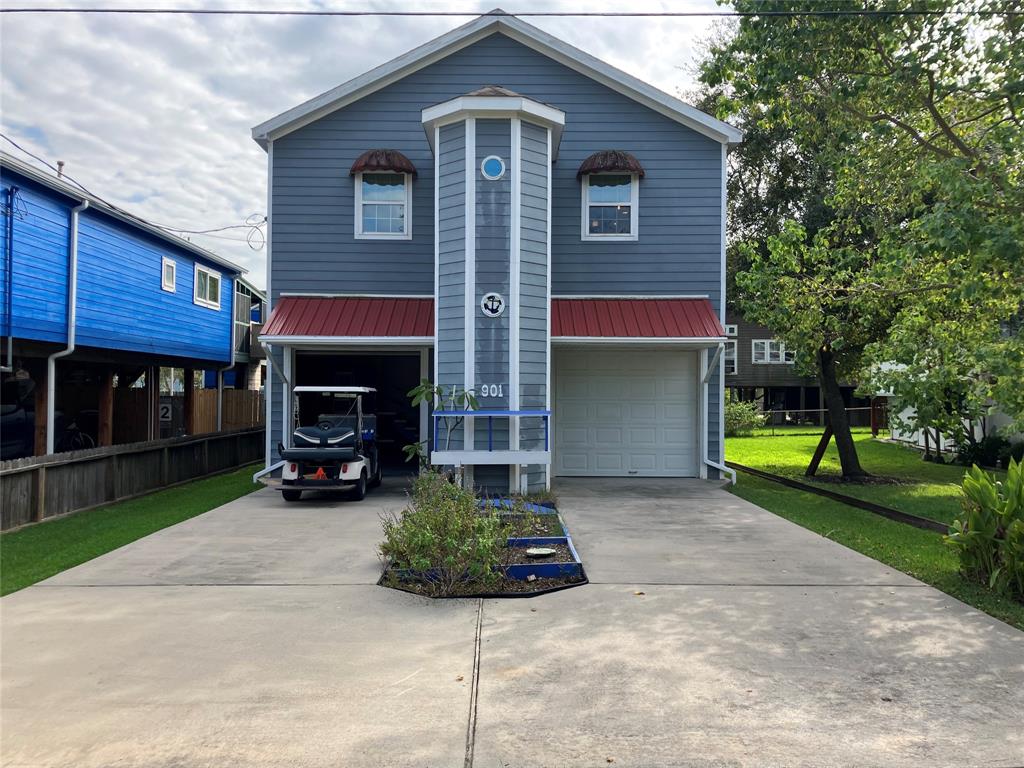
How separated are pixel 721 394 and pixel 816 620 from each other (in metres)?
8.73

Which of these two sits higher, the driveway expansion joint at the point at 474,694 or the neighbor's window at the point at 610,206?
the neighbor's window at the point at 610,206

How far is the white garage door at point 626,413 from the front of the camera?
14289 millimetres

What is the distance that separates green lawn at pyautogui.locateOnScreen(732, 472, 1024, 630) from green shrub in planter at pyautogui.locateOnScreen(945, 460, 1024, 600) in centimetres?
16

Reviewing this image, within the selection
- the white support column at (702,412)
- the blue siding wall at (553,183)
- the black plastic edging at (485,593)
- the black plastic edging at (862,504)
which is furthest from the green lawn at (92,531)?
the black plastic edging at (862,504)

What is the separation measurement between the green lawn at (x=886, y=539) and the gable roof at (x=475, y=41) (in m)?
6.99

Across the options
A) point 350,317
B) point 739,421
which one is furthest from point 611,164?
point 739,421

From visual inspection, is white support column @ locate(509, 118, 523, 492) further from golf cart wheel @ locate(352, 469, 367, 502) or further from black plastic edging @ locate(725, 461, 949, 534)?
black plastic edging @ locate(725, 461, 949, 534)

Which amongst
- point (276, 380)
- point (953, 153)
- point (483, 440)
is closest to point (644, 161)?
point (953, 153)

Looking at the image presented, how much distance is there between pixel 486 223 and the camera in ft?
36.4

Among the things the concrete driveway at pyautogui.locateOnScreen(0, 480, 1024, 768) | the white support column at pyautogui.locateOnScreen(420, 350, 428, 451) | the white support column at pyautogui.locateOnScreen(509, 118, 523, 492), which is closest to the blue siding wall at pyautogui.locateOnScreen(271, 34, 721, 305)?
the white support column at pyautogui.locateOnScreen(420, 350, 428, 451)

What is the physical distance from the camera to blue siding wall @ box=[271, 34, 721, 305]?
13.8 m

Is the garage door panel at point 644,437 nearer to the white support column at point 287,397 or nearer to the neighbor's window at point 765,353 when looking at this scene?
the white support column at point 287,397

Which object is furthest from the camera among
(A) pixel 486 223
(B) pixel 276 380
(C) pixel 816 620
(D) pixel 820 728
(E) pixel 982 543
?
(B) pixel 276 380

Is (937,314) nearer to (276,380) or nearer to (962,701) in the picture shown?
(962,701)
